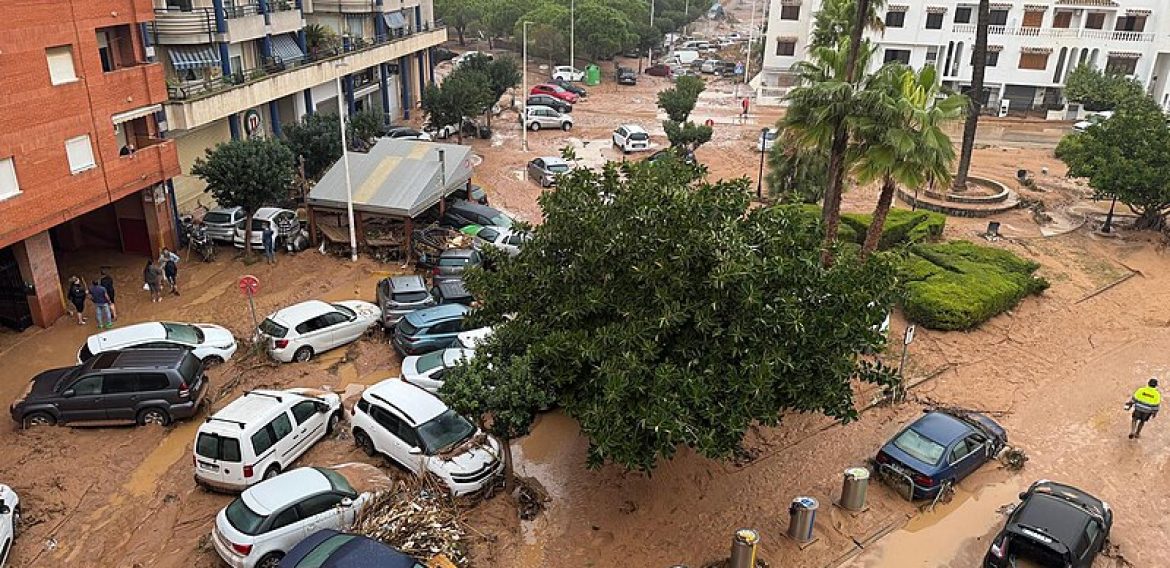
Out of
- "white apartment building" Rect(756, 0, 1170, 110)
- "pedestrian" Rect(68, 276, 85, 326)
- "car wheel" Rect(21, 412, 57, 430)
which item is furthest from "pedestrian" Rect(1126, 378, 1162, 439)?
"white apartment building" Rect(756, 0, 1170, 110)

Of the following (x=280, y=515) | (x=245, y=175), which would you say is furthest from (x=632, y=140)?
(x=280, y=515)

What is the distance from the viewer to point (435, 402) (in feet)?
52.1

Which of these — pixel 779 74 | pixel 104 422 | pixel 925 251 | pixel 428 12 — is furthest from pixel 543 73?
pixel 104 422

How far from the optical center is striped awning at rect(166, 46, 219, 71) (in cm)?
3064

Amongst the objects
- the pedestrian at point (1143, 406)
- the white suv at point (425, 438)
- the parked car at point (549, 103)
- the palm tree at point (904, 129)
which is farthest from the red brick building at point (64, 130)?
the parked car at point (549, 103)

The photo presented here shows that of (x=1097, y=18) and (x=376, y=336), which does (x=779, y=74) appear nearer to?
(x=1097, y=18)

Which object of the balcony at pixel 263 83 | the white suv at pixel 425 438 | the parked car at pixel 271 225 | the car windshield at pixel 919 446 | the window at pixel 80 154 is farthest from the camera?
the balcony at pixel 263 83

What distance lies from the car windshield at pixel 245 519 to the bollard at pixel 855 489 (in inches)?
399

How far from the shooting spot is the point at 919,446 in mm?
15805

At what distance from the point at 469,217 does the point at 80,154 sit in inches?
467

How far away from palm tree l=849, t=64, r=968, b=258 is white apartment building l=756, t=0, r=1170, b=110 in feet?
120

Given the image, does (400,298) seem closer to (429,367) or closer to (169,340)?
(429,367)

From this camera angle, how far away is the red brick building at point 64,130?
1923 cm

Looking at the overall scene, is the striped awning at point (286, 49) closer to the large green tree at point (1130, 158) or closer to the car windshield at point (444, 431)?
the car windshield at point (444, 431)
